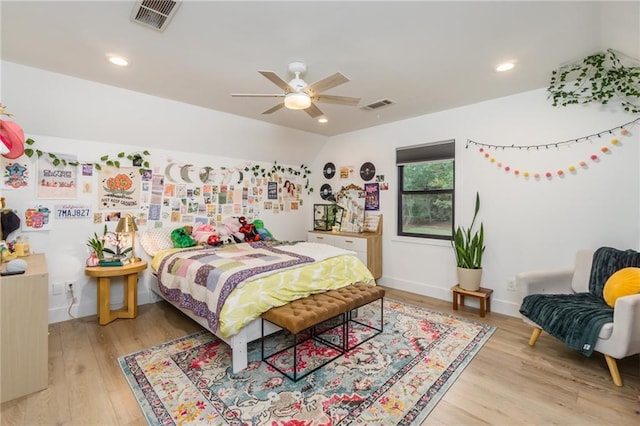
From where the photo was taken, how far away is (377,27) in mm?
2004

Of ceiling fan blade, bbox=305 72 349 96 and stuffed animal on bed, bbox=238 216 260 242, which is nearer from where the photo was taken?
ceiling fan blade, bbox=305 72 349 96

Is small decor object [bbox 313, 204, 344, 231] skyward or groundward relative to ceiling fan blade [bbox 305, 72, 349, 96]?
groundward

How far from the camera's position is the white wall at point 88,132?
2.77 meters

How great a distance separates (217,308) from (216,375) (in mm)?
483

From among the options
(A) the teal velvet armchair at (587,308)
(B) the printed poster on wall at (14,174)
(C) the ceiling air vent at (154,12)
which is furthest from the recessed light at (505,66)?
(B) the printed poster on wall at (14,174)

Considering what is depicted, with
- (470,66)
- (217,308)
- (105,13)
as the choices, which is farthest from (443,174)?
(105,13)

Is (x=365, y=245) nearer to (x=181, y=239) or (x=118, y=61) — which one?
(x=181, y=239)

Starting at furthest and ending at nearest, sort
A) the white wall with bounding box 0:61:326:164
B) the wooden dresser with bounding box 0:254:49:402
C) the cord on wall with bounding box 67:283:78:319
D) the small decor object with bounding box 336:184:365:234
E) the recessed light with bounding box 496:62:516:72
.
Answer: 1. the small decor object with bounding box 336:184:365:234
2. the cord on wall with bounding box 67:283:78:319
3. the white wall with bounding box 0:61:326:164
4. the recessed light with bounding box 496:62:516:72
5. the wooden dresser with bounding box 0:254:49:402

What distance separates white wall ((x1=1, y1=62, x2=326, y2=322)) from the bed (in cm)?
77

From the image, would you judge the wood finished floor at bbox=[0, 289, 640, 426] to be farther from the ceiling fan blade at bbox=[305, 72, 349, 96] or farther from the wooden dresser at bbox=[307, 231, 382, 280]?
the ceiling fan blade at bbox=[305, 72, 349, 96]

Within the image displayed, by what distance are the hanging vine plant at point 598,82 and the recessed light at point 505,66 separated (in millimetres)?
459

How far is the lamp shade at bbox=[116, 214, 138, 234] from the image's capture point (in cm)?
324

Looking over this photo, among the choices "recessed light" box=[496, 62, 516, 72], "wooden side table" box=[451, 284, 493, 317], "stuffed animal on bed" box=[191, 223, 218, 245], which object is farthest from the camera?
"stuffed animal on bed" box=[191, 223, 218, 245]

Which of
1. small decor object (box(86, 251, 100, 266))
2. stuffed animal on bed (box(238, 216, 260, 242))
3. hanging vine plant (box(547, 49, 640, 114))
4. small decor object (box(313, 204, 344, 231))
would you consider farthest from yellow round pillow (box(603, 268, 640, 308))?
small decor object (box(86, 251, 100, 266))
